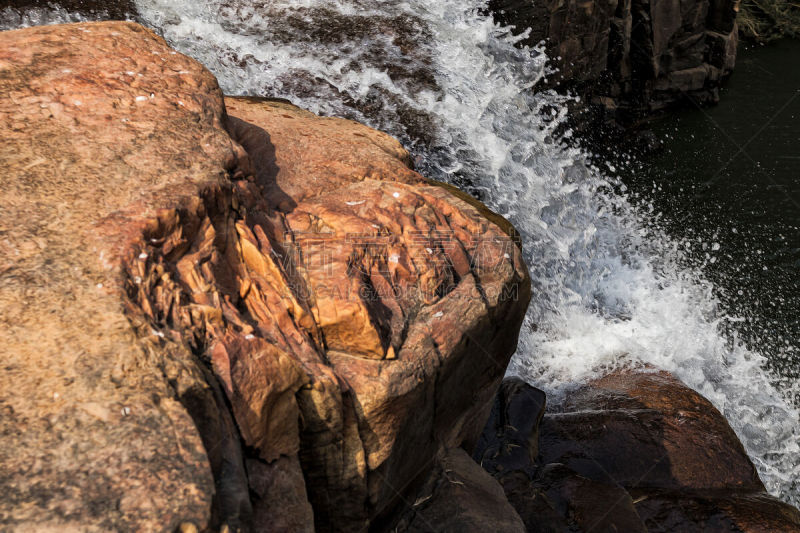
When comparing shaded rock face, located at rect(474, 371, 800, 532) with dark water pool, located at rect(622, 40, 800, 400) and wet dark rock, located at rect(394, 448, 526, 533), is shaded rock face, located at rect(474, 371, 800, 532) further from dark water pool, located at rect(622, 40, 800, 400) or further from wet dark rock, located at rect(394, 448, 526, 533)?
dark water pool, located at rect(622, 40, 800, 400)

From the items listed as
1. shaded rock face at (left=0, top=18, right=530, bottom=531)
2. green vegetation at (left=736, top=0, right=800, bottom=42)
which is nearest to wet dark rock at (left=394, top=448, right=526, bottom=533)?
shaded rock face at (left=0, top=18, right=530, bottom=531)

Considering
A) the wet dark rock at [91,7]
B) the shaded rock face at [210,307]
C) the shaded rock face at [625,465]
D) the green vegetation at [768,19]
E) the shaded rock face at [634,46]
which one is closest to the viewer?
the shaded rock face at [210,307]

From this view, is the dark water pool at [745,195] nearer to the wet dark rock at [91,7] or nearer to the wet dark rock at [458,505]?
the wet dark rock at [458,505]

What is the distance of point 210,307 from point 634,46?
7448 millimetres

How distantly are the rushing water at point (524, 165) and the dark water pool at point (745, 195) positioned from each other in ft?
1.00

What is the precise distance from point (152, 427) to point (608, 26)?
744cm

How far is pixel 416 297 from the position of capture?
10.3 feet

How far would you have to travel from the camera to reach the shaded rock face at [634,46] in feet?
25.6

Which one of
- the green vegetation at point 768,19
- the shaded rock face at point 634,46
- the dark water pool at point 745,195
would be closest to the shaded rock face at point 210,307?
the dark water pool at point 745,195

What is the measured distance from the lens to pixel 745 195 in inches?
308

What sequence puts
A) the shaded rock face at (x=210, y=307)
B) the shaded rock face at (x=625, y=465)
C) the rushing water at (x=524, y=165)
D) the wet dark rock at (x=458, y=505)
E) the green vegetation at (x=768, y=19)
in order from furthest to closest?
the green vegetation at (x=768, y=19) < the rushing water at (x=524, y=165) < the shaded rock face at (x=625, y=465) < the wet dark rock at (x=458, y=505) < the shaded rock face at (x=210, y=307)

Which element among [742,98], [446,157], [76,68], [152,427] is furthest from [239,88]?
[742,98]

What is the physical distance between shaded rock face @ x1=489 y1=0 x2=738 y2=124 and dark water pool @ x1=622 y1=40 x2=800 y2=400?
16.8 inches

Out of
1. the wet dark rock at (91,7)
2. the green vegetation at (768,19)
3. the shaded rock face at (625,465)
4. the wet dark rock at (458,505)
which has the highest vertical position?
the green vegetation at (768,19)
